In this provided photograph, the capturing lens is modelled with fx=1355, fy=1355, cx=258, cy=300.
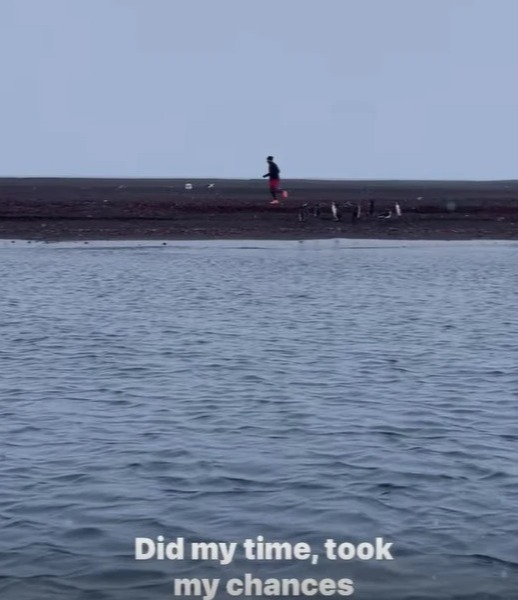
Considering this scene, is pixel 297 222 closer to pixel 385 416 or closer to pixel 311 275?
pixel 311 275

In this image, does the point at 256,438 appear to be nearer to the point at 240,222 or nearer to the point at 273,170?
the point at 240,222

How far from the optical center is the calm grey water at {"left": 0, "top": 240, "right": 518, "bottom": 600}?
933cm

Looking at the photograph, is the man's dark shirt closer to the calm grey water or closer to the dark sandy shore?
the dark sandy shore

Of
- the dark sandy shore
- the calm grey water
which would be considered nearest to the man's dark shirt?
A: the dark sandy shore

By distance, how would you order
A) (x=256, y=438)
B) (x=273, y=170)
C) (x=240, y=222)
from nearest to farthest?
(x=256, y=438) → (x=240, y=222) → (x=273, y=170)

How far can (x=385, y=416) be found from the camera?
1441cm

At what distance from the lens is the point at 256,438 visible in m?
13.2

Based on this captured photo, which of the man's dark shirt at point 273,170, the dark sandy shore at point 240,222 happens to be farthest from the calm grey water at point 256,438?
the man's dark shirt at point 273,170

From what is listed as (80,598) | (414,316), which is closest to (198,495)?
(80,598)

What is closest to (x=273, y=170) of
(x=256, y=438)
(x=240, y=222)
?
(x=240, y=222)

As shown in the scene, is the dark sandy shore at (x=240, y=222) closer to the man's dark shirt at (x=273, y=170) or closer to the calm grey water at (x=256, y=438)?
the man's dark shirt at (x=273, y=170)

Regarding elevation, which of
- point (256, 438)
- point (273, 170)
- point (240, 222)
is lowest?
point (256, 438)

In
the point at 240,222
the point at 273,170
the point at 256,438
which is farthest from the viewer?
the point at 273,170

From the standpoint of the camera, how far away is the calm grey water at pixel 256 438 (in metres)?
9.33
